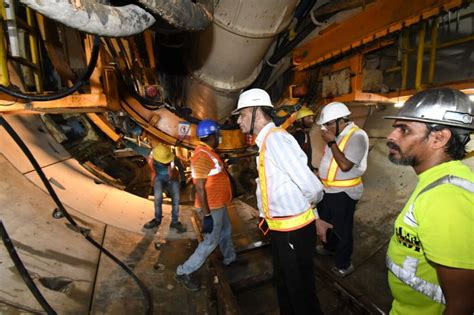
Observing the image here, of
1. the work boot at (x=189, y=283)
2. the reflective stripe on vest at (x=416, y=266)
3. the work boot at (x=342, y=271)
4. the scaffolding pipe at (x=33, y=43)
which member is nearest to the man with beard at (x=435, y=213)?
the reflective stripe on vest at (x=416, y=266)

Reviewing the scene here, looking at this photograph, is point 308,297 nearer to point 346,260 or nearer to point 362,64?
point 346,260

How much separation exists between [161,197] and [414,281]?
364 centimetres

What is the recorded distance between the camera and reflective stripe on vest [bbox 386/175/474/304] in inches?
36.6

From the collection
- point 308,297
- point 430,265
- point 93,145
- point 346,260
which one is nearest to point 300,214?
point 308,297

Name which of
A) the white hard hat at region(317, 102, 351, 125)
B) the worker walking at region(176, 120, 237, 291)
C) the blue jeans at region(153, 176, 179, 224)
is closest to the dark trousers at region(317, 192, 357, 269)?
the white hard hat at region(317, 102, 351, 125)

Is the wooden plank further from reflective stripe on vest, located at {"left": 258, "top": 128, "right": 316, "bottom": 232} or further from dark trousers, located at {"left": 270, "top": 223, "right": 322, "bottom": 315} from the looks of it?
reflective stripe on vest, located at {"left": 258, "top": 128, "right": 316, "bottom": 232}

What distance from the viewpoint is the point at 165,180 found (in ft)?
14.0

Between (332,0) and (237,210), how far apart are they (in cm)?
384

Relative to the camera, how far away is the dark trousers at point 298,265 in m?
1.85

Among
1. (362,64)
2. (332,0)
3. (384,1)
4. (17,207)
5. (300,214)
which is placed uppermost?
(332,0)

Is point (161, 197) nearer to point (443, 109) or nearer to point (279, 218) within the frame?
point (279, 218)

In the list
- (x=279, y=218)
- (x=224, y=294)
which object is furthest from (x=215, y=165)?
(x=224, y=294)

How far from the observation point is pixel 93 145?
549 centimetres

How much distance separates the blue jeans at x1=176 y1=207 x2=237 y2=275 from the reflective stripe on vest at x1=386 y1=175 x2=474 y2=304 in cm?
187
